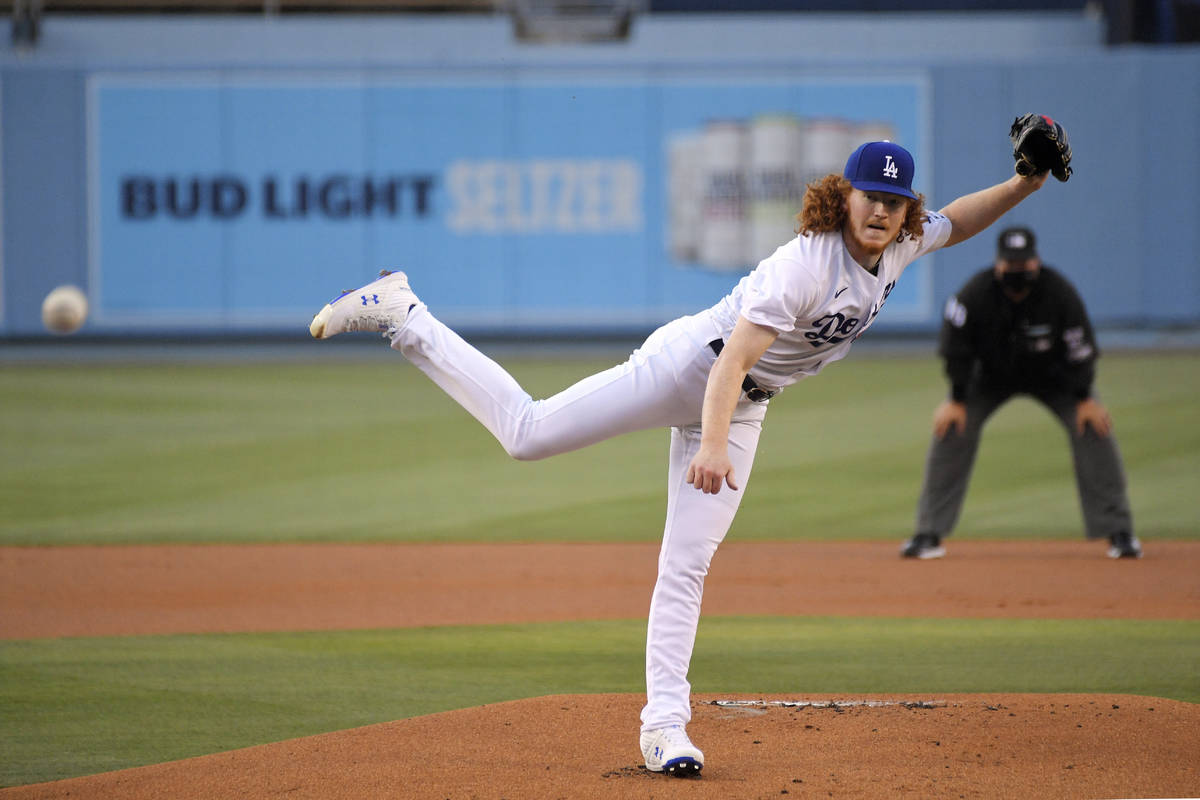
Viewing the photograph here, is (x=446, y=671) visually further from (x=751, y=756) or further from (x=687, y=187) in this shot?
(x=687, y=187)

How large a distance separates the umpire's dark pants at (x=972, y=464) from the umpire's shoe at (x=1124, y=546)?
0.05 metres

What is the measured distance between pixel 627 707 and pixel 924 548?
3.94 meters

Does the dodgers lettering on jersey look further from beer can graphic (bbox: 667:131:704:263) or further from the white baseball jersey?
beer can graphic (bbox: 667:131:704:263)

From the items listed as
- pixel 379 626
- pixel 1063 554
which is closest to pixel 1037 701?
pixel 379 626

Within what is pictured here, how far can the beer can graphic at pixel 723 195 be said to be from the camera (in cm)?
2381

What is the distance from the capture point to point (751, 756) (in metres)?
4.57

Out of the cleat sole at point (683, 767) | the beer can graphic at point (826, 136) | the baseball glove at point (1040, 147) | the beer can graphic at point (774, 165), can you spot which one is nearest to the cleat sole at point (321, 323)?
the cleat sole at point (683, 767)

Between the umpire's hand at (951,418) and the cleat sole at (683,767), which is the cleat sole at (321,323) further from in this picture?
the umpire's hand at (951,418)

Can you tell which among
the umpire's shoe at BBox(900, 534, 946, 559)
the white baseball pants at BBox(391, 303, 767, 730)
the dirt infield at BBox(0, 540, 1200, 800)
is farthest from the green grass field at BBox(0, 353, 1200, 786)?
the white baseball pants at BBox(391, 303, 767, 730)

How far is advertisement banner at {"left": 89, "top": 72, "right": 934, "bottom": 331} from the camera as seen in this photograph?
23812 mm

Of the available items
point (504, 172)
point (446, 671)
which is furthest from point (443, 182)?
point (446, 671)

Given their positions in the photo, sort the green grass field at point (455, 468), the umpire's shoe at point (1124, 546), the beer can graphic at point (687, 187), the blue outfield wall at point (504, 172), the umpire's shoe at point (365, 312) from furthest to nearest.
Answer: the beer can graphic at point (687, 187)
the blue outfield wall at point (504, 172)
the green grass field at point (455, 468)
the umpire's shoe at point (1124, 546)
the umpire's shoe at point (365, 312)

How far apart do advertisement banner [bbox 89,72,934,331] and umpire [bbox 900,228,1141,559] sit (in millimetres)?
15309

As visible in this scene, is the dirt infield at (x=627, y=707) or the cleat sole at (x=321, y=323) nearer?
the dirt infield at (x=627, y=707)
